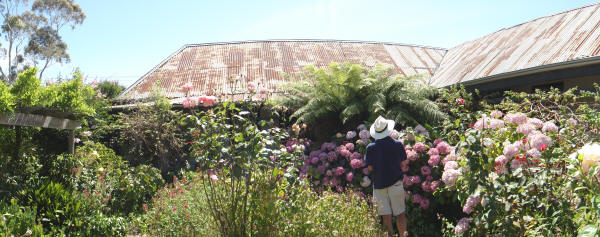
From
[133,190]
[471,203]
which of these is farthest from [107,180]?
[471,203]

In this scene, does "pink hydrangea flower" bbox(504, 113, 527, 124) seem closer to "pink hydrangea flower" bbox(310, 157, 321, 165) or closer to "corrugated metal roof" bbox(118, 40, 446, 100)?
"pink hydrangea flower" bbox(310, 157, 321, 165)

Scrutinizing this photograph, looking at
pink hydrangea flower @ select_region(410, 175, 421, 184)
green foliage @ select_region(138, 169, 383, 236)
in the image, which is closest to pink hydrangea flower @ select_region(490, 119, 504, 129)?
pink hydrangea flower @ select_region(410, 175, 421, 184)

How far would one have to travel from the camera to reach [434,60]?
1298 centimetres

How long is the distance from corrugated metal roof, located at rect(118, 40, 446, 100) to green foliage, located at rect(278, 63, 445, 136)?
257cm

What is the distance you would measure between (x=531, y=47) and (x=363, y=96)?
325cm

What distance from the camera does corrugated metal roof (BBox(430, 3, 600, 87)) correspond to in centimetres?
677

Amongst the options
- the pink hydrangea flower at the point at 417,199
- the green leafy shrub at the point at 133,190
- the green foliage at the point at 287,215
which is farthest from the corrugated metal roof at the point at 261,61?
the green foliage at the point at 287,215

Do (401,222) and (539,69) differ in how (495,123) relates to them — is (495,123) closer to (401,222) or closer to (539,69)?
(401,222)

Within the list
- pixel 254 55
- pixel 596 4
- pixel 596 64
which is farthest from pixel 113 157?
pixel 596 4

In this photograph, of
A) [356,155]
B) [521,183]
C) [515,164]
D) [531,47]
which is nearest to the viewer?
[521,183]

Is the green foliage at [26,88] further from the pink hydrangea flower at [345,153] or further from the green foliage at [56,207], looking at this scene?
the pink hydrangea flower at [345,153]

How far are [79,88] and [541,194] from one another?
574 cm

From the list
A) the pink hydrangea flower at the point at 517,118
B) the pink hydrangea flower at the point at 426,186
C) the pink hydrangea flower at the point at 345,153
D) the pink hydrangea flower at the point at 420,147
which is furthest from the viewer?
the pink hydrangea flower at the point at 345,153

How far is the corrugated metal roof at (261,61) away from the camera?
10.8 metres
